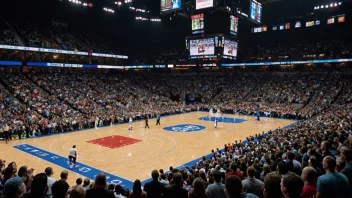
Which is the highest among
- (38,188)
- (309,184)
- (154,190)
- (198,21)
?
(198,21)

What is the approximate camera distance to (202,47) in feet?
91.6

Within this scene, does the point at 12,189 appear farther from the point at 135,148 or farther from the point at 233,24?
the point at 233,24

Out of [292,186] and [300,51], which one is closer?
[292,186]

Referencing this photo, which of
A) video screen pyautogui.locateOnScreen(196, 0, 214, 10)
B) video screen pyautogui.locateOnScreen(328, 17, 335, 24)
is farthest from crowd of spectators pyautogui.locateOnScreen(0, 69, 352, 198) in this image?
video screen pyautogui.locateOnScreen(196, 0, 214, 10)

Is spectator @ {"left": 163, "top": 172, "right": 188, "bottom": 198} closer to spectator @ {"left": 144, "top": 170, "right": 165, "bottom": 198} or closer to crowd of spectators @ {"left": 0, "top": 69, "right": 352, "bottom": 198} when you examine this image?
crowd of spectators @ {"left": 0, "top": 69, "right": 352, "bottom": 198}

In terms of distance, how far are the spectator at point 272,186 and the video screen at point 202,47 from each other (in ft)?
81.2

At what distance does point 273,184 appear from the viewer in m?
2.97

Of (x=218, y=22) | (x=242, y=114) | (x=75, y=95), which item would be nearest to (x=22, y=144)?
(x=75, y=95)

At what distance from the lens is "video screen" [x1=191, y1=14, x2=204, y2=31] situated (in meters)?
27.3

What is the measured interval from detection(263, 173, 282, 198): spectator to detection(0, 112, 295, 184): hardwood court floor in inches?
367

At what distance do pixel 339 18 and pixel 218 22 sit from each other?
29.7 meters

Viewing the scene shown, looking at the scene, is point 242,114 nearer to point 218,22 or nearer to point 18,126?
point 218,22

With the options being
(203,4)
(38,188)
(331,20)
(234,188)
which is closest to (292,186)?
(234,188)

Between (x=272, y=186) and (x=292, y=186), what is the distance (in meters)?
0.27
